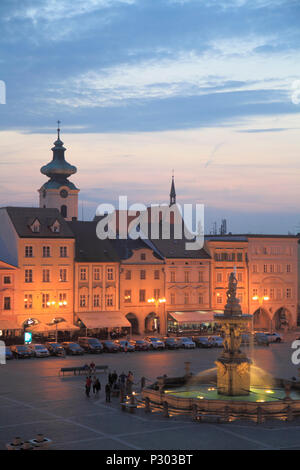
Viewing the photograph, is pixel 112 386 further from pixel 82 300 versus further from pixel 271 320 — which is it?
pixel 271 320

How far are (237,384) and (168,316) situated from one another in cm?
4096

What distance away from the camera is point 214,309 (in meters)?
84.3

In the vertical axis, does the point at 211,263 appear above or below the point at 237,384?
above

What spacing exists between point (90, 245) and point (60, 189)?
2373 cm

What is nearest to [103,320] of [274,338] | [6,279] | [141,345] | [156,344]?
[156,344]

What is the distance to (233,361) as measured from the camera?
40.4 meters

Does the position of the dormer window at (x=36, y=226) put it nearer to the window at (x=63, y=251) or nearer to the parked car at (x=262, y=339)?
the window at (x=63, y=251)

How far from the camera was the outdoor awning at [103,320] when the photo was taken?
7369 cm

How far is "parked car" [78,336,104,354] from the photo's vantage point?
64.6 meters

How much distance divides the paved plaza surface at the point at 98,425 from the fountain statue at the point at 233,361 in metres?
4.87

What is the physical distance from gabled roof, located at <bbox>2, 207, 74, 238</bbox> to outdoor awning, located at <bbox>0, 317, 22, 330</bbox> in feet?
26.1
